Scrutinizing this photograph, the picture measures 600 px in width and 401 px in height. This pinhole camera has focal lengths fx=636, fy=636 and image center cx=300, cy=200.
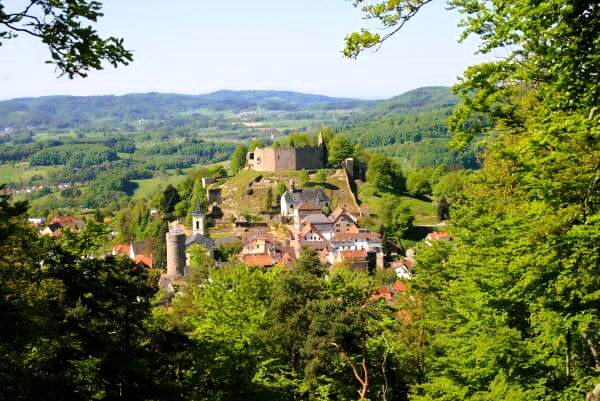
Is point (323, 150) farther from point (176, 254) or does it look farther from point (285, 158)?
point (176, 254)

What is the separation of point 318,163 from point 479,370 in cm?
7411

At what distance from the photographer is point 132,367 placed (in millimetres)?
14078

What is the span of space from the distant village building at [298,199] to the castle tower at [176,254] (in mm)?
20216

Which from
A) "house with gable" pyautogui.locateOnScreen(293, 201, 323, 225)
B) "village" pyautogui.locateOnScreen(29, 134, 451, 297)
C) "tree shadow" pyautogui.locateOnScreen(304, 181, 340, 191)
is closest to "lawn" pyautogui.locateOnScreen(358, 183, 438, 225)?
"village" pyautogui.locateOnScreen(29, 134, 451, 297)

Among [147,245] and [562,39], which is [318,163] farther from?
[562,39]

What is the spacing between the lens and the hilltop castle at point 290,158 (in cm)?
8462

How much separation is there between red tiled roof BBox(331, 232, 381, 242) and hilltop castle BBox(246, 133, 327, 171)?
70.5 feet

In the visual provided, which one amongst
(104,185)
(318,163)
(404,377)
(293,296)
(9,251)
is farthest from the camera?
(104,185)

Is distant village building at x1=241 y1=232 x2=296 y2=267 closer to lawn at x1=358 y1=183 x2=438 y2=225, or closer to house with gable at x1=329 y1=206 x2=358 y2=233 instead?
house with gable at x1=329 y1=206 x2=358 y2=233

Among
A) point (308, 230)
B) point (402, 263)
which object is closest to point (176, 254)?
point (308, 230)

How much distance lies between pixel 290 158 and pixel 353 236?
23440 millimetres

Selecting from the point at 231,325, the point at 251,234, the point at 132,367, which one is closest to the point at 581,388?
the point at 132,367

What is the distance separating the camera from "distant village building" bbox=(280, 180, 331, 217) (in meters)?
76.6

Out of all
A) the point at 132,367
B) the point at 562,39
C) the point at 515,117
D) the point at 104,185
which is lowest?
the point at 104,185
